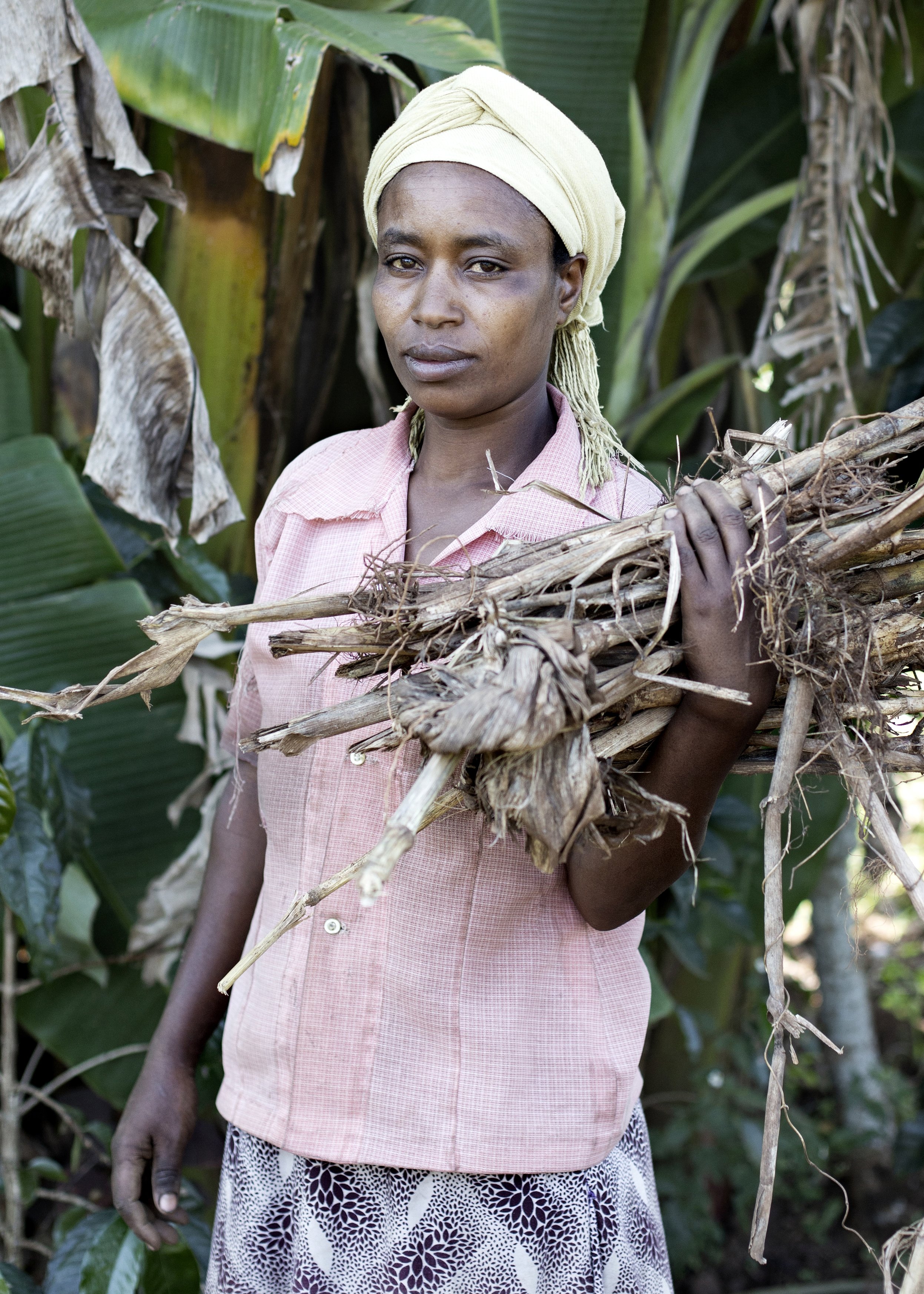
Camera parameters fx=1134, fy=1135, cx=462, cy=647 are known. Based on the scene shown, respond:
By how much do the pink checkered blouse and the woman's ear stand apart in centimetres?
10

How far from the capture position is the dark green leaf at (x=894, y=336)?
1.91 meters

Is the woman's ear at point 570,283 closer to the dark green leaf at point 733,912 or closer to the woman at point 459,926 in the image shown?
the woman at point 459,926

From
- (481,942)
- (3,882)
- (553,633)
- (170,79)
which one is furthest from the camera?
(170,79)

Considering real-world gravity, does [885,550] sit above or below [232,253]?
below

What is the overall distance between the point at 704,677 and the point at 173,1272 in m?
1.03

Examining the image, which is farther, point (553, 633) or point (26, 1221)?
point (26, 1221)

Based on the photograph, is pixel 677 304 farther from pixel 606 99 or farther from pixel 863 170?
pixel 606 99

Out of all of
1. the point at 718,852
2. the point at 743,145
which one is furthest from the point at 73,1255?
the point at 743,145

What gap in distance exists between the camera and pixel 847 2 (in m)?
1.75

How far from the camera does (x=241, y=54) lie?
1.42 metres

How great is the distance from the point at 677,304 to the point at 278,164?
1005 millimetres

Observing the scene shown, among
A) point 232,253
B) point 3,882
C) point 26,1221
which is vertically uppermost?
point 232,253

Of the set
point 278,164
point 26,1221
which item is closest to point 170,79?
point 278,164

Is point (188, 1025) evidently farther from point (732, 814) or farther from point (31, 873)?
point (732, 814)
